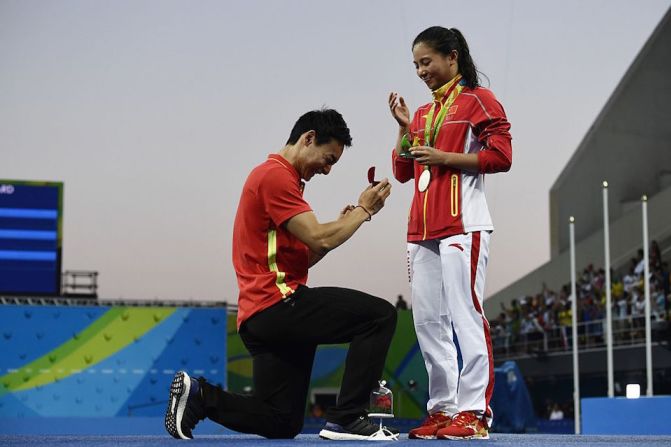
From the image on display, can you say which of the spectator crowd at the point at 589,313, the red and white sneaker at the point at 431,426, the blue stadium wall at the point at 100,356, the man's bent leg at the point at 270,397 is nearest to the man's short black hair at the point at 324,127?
the man's bent leg at the point at 270,397

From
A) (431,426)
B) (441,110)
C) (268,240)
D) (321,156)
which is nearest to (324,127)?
(321,156)

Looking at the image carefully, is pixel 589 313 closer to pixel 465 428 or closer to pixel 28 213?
pixel 28 213

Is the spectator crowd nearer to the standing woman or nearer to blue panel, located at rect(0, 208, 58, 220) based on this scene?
blue panel, located at rect(0, 208, 58, 220)

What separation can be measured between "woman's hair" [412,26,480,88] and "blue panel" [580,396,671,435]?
16.2 feet

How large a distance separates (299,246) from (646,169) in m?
25.0

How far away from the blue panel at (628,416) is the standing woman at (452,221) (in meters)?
4.69

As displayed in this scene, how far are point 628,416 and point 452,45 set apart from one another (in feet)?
18.0

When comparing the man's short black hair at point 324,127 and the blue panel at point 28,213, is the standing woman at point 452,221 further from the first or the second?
the blue panel at point 28,213

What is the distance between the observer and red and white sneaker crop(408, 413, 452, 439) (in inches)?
195

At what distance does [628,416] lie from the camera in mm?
9695

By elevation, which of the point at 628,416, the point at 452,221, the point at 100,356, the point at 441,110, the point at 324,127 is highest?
the point at 441,110

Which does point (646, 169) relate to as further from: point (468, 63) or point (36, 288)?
point (468, 63)

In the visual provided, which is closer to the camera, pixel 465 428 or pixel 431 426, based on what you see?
pixel 465 428

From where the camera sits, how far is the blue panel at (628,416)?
368 inches
